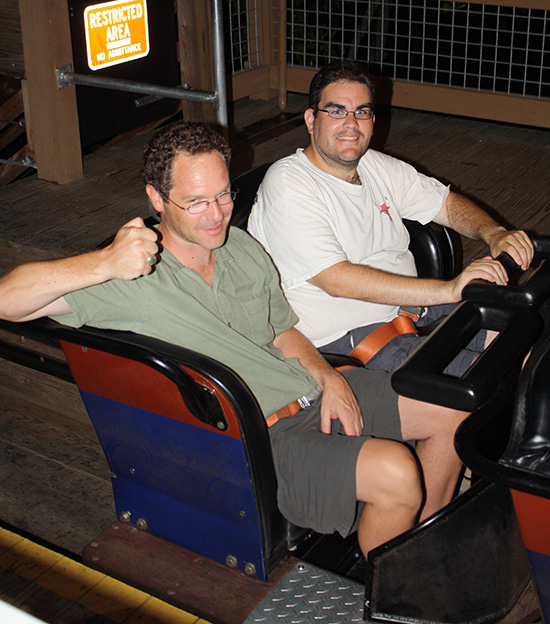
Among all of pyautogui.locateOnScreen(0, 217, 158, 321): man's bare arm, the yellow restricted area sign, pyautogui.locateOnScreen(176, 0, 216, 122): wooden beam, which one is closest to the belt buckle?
pyautogui.locateOnScreen(0, 217, 158, 321): man's bare arm

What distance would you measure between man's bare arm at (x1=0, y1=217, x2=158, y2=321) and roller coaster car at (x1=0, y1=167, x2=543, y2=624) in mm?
92

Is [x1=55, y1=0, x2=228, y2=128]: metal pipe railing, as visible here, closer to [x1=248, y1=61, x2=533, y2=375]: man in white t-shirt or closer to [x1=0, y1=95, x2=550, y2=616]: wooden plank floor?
[x1=248, y1=61, x2=533, y2=375]: man in white t-shirt

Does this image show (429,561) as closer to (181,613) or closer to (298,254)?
(181,613)

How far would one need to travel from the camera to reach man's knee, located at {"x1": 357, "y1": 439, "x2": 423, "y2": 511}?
160cm

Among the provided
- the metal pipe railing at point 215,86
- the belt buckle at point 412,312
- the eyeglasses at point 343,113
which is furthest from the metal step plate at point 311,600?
the metal pipe railing at point 215,86

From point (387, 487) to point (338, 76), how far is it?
112cm

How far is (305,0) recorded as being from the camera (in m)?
5.14

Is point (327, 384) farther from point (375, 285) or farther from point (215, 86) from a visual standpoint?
point (215, 86)

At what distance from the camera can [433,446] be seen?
1855mm

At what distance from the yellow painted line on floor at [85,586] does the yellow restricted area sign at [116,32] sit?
227cm

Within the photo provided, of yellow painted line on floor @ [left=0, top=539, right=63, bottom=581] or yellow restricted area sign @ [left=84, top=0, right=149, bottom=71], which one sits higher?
yellow restricted area sign @ [left=84, top=0, right=149, bottom=71]

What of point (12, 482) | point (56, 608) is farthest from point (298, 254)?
point (12, 482)

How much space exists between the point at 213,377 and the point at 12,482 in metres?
1.34

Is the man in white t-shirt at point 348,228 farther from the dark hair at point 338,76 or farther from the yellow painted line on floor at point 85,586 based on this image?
the yellow painted line on floor at point 85,586
